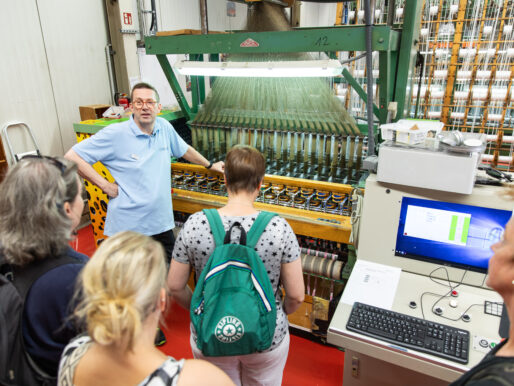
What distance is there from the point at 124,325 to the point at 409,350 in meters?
1.18

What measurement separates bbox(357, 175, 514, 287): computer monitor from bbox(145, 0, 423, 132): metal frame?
72cm

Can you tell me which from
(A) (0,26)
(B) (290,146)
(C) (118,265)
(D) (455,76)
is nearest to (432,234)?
(B) (290,146)

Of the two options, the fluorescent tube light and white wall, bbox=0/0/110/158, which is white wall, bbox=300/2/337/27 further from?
the fluorescent tube light

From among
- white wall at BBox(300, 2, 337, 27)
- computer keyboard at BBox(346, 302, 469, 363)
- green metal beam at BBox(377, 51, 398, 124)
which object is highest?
white wall at BBox(300, 2, 337, 27)

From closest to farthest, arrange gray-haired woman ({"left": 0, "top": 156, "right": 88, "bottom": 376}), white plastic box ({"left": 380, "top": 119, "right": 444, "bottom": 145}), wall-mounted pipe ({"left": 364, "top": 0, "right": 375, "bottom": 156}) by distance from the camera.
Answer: gray-haired woman ({"left": 0, "top": 156, "right": 88, "bottom": 376}) < white plastic box ({"left": 380, "top": 119, "right": 444, "bottom": 145}) < wall-mounted pipe ({"left": 364, "top": 0, "right": 375, "bottom": 156})

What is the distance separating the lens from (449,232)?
6.01 ft

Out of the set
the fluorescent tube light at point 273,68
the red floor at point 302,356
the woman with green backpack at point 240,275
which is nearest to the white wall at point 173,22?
the fluorescent tube light at point 273,68

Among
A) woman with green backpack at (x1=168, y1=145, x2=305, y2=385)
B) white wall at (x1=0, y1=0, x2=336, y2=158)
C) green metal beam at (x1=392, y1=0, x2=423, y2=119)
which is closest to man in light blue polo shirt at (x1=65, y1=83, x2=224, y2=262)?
woman with green backpack at (x1=168, y1=145, x2=305, y2=385)

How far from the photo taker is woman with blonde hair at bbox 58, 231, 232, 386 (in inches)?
31.0

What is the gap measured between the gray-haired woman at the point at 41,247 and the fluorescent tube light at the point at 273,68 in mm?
1326

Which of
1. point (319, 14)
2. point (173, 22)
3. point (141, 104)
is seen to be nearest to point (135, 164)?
point (141, 104)

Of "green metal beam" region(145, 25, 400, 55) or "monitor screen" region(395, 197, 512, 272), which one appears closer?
"monitor screen" region(395, 197, 512, 272)

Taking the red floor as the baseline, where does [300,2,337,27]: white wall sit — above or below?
above

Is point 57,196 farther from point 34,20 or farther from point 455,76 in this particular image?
point 455,76
